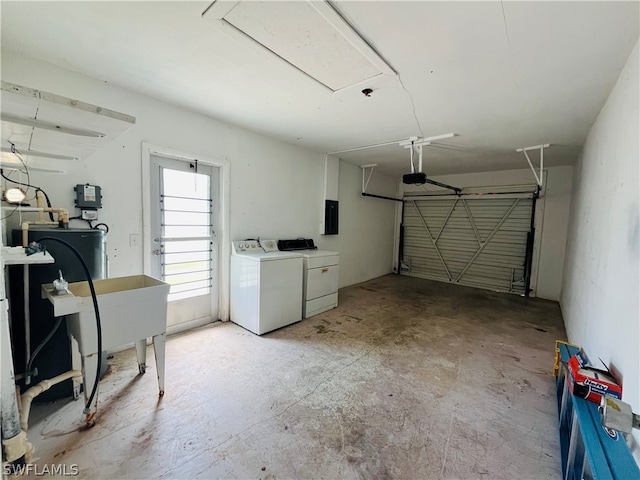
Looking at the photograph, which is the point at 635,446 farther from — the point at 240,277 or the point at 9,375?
the point at 240,277

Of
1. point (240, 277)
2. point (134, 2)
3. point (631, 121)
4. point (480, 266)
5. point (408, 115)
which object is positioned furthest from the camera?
point (480, 266)

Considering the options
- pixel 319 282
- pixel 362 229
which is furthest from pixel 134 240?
pixel 362 229

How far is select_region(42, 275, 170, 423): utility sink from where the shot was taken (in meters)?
1.58

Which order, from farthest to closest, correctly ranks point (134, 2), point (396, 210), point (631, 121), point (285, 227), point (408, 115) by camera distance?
point (396, 210) → point (285, 227) → point (408, 115) → point (631, 121) → point (134, 2)

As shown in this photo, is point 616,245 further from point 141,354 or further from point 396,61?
point 141,354

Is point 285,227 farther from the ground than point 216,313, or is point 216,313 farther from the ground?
point 285,227

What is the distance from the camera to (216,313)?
11.3ft

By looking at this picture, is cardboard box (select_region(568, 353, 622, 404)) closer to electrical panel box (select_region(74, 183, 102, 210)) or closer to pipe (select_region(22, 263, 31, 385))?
pipe (select_region(22, 263, 31, 385))

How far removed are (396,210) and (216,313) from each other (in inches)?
207

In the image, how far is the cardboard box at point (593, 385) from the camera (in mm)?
1332

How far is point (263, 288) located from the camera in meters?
3.05

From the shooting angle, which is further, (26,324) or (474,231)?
(474,231)

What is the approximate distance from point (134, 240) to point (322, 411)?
2.34m

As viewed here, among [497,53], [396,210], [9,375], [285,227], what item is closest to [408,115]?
[497,53]
